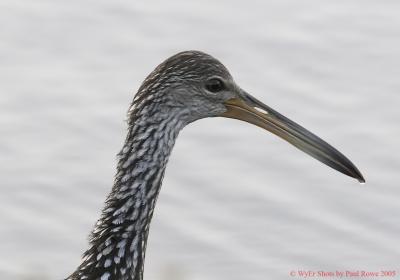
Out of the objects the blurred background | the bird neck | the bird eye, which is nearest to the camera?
the bird neck

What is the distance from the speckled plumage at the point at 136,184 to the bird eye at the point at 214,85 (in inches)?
9.8

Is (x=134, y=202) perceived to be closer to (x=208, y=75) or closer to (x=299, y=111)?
(x=208, y=75)

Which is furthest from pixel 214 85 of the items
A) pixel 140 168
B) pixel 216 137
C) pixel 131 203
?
pixel 216 137

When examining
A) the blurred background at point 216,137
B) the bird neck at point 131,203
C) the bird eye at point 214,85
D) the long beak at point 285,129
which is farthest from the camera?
the blurred background at point 216,137

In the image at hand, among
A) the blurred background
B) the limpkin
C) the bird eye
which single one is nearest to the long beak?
the bird eye

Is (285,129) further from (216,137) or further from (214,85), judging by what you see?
(216,137)

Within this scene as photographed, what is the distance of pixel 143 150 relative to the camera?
7441 mm

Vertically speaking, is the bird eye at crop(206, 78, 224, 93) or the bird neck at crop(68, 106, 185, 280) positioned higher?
the bird eye at crop(206, 78, 224, 93)

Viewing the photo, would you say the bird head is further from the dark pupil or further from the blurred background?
the blurred background

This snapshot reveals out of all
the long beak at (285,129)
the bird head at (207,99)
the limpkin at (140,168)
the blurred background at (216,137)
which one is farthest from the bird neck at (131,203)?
the blurred background at (216,137)

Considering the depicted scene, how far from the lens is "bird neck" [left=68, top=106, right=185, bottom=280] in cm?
743

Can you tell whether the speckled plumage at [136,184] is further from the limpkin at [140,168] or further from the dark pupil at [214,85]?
the dark pupil at [214,85]

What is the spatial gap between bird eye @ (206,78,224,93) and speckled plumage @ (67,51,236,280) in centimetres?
25

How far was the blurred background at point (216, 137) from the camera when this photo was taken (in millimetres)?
10234
